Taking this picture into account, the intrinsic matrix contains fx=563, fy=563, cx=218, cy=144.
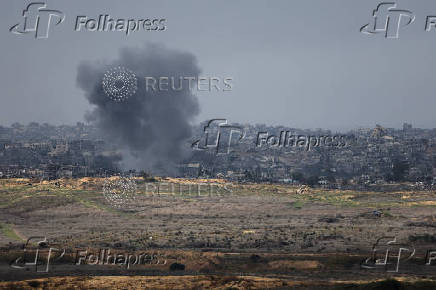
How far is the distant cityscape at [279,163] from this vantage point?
379ft

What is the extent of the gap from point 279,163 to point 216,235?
9710cm

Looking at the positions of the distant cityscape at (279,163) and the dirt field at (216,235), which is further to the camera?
the distant cityscape at (279,163)

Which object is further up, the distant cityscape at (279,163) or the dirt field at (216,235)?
the distant cityscape at (279,163)

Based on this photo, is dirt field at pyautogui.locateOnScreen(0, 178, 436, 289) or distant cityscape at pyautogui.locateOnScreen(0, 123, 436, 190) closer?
dirt field at pyautogui.locateOnScreen(0, 178, 436, 289)

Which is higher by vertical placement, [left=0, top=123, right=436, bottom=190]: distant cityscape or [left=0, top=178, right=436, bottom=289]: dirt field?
[left=0, top=123, right=436, bottom=190]: distant cityscape

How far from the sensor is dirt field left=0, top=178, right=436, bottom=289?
3947 cm

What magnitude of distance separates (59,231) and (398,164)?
81725 mm

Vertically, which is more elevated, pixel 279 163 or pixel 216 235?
pixel 279 163

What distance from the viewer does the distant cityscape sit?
116 m

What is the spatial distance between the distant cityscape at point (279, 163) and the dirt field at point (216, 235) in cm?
2164

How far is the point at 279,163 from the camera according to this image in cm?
15188

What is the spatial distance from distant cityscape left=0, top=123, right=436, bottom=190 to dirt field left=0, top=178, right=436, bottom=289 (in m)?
21.6

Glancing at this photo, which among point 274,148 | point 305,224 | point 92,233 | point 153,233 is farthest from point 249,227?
point 274,148

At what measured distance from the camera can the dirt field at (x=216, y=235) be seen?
3947 centimetres
